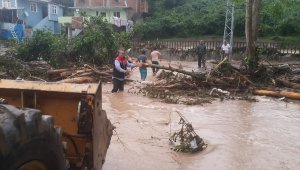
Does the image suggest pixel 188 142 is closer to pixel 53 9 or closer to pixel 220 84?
pixel 220 84

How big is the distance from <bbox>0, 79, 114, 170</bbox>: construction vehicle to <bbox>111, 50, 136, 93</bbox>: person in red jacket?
8.99m

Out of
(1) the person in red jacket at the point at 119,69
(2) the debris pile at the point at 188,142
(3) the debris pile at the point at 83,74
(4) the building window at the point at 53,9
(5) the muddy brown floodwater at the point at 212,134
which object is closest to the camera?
(5) the muddy brown floodwater at the point at 212,134

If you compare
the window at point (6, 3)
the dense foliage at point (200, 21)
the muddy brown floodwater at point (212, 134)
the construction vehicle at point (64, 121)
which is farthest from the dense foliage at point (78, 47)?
the window at point (6, 3)

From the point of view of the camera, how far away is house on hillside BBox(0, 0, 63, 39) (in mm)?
48750

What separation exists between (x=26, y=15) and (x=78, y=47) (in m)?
35.4

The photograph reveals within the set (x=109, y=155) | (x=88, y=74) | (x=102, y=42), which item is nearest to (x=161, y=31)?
(x=102, y=42)

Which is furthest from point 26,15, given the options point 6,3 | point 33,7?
point 6,3

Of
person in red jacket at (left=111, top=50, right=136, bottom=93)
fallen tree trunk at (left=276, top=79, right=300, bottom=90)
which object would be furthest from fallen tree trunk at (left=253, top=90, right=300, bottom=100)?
person in red jacket at (left=111, top=50, right=136, bottom=93)

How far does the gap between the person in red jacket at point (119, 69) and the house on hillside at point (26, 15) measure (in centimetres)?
3427

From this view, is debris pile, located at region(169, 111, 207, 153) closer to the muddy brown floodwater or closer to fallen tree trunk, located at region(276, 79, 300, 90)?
the muddy brown floodwater

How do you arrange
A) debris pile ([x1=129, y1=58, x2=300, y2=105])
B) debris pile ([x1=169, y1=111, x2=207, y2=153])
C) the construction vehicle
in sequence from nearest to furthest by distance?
the construction vehicle
debris pile ([x1=169, y1=111, x2=207, y2=153])
debris pile ([x1=129, y1=58, x2=300, y2=105])

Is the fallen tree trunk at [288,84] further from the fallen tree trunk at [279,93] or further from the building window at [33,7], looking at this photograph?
the building window at [33,7]

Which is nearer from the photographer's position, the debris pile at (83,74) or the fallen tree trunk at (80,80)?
the fallen tree trunk at (80,80)

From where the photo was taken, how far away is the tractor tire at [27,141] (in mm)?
2738
